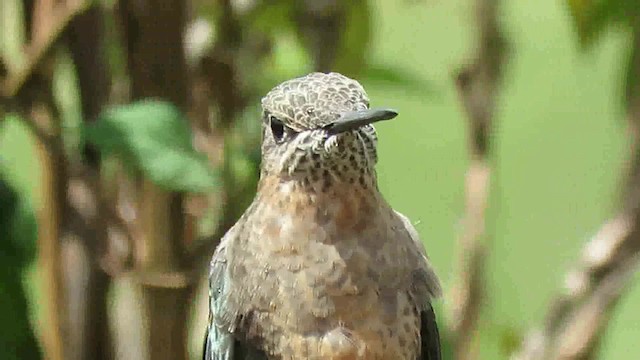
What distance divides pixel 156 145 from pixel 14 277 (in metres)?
0.20

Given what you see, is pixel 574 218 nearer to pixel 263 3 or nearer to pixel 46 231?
pixel 263 3

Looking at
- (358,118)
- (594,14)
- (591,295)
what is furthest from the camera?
(591,295)

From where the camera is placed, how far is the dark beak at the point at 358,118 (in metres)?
0.48

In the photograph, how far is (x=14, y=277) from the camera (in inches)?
32.4

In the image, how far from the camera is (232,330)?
620 mm

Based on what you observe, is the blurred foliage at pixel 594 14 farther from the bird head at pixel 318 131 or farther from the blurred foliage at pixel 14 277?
the blurred foliage at pixel 14 277

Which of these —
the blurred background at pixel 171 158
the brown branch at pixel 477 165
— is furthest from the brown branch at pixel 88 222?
the brown branch at pixel 477 165

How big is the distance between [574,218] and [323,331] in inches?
42.4

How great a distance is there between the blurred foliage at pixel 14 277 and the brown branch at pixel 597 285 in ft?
1.74

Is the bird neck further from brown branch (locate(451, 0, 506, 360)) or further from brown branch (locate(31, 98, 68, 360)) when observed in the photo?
brown branch (locate(451, 0, 506, 360))

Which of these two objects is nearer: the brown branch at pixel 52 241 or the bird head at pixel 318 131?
the bird head at pixel 318 131

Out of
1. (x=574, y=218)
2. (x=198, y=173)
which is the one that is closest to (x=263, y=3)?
(x=198, y=173)

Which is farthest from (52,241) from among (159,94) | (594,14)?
(594,14)

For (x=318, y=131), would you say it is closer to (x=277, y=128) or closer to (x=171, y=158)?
(x=277, y=128)
